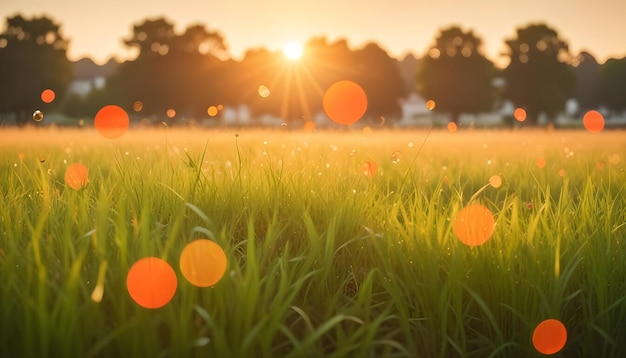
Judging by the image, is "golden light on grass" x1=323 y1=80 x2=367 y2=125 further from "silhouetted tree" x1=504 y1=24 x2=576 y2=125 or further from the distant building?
the distant building

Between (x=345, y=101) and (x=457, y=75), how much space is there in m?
13.0

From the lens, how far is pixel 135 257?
1.87 metres

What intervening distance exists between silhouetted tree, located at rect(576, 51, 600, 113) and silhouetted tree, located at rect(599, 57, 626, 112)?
4.52 ft

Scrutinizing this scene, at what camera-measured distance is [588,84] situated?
81.6m

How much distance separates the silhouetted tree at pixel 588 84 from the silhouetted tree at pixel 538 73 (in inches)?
1232

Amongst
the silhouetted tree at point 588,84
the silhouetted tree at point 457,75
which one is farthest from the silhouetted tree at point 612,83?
the silhouetted tree at point 457,75

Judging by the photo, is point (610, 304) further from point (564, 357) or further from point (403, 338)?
point (403, 338)

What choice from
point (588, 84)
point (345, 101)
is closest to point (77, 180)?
point (345, 101)

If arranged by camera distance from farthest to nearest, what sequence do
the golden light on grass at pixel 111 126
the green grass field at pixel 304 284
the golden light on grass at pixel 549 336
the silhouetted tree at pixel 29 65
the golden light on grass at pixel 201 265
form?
the silhouetted tree at pixel 29 65
the golden light on grass at pixel 111 126
the golden light on grass at pixel 549 336
the golden light on grass at pixel 201 265
the green grass field at pixel 304 284

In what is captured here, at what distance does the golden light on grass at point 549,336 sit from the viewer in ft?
6.57

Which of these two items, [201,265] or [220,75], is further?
[220,75]

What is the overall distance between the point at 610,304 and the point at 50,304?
219 centimetres

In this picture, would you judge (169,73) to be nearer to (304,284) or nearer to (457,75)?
(457,75)

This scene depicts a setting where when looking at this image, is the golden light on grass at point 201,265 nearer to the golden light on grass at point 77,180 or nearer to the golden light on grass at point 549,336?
the golden light on grass at point 549,336
